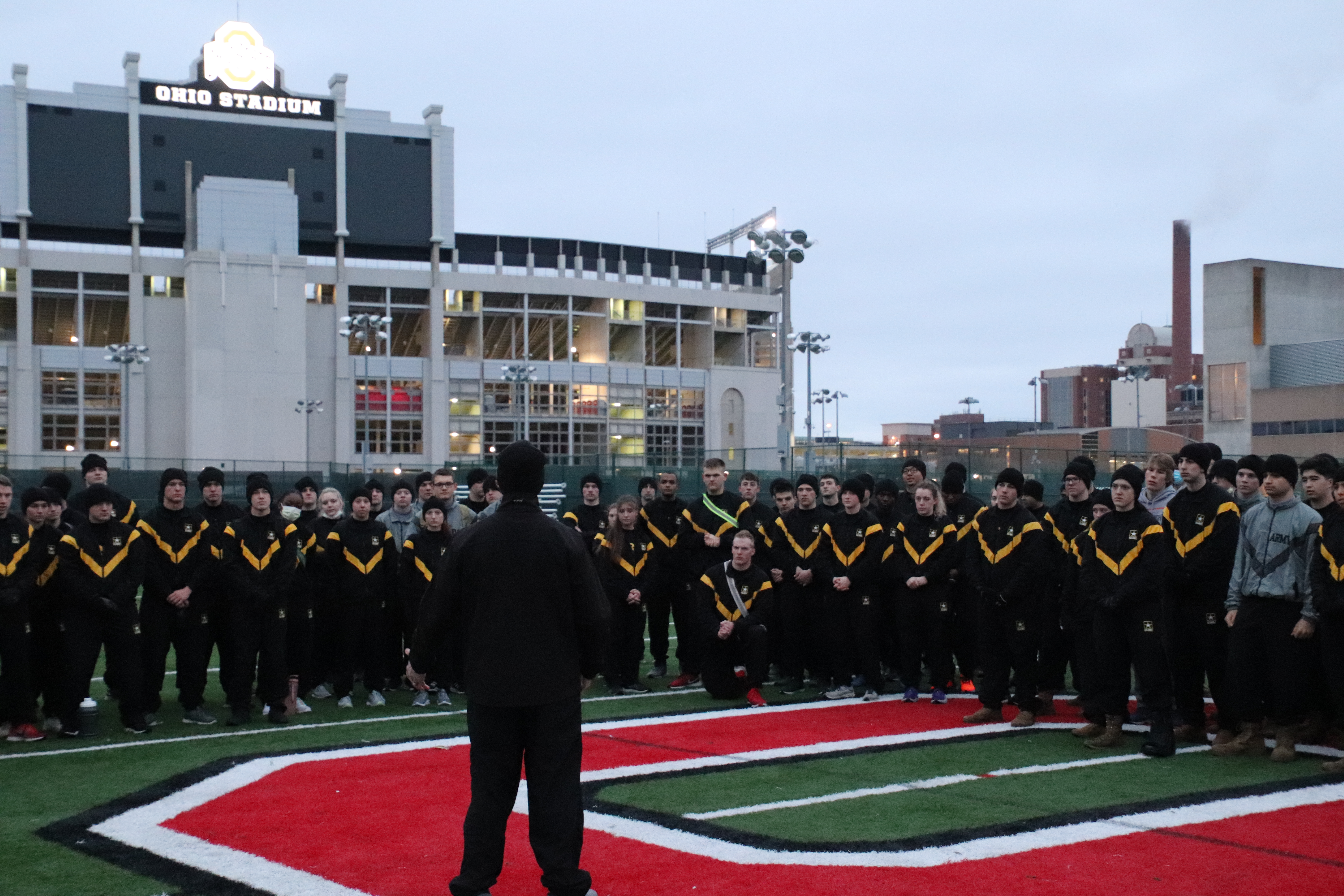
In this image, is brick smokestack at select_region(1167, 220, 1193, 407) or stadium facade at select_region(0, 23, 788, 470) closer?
stadium facade at select_region(0, 23, 788, 470)

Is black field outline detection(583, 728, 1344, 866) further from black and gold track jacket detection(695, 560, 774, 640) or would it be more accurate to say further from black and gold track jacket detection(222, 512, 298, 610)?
black and gold track jacket detection(222, 512, 298, 610)

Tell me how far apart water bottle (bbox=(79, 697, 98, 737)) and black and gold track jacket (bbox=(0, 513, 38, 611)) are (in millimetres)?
926

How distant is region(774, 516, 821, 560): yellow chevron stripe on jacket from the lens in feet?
38.5

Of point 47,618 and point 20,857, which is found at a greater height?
point 47,618

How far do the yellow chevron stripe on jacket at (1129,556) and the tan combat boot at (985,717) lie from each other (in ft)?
5.58

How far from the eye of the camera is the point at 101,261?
58188 millimetres

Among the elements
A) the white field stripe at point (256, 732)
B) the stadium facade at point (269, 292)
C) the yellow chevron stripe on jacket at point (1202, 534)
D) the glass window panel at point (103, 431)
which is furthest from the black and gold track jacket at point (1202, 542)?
the glass window panel at point (103, 431)

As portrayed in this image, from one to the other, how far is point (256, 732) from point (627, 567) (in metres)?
3.89

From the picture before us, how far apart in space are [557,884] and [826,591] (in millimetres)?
6838

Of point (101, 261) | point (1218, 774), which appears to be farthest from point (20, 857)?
point (101, 261)

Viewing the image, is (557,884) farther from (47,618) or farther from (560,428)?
(560,428)

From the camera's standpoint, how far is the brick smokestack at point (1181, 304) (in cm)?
9338

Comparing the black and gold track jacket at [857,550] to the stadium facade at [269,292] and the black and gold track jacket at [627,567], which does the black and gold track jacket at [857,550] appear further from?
the stadium facade at [269,292]

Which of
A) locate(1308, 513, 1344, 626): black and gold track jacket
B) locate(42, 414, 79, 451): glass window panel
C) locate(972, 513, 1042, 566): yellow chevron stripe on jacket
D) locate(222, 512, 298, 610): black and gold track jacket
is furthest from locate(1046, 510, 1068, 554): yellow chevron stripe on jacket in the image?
locate(42, 414, 79, 451): glass window panel
